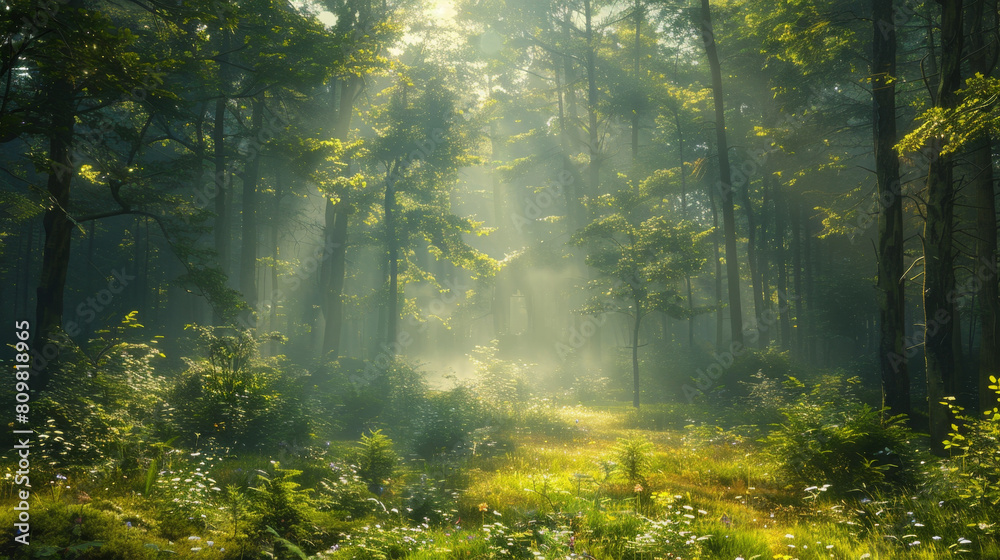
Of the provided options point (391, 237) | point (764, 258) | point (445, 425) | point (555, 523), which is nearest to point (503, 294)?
point (391, 237)

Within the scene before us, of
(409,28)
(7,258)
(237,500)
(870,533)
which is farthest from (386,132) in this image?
(870,533)

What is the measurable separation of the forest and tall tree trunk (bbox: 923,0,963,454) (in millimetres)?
54

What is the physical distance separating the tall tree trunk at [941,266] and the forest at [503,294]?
0.05 metres

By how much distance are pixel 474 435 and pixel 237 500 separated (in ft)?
22.9

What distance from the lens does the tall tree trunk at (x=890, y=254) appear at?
1015cm

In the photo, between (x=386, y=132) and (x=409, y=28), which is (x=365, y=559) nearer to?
(x=386, y=132)

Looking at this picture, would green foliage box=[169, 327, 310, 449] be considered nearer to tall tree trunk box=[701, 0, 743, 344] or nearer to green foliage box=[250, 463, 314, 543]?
green foliage box=[250, 463, 314, 543]

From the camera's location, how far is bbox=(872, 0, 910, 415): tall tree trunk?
10154mm

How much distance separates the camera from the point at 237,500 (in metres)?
5.22

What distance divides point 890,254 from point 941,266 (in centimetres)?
171

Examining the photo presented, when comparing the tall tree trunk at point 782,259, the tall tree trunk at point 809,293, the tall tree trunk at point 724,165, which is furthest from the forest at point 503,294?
the tall tree trunk at point 809,293

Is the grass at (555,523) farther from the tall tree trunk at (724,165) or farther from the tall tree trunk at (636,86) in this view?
→ the tall tree trunk at (636,86)

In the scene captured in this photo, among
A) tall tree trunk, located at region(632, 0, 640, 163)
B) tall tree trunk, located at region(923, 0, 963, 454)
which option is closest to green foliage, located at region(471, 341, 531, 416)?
tall tree trunk, located at region(923, 0, 963, 454)

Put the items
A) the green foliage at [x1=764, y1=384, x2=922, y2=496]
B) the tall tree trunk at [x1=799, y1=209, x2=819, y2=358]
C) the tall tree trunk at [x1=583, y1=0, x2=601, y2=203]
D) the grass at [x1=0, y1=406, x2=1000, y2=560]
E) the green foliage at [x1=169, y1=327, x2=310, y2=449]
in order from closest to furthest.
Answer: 1. the grass at [x1=0, y1=406, x2=1000, y2=560]
2. the green foliage at [x1=764, y1=384, x2=922, y2=496]
3. the green foliage at [x1=169, y1=327, x2=310, y2=449]
4. the tall tree trunk at [x1=799, y1=209, x2=819, y2=358]
5. the tall tree trunk at [x1=583, y1=0, x2=601, y2=203]
